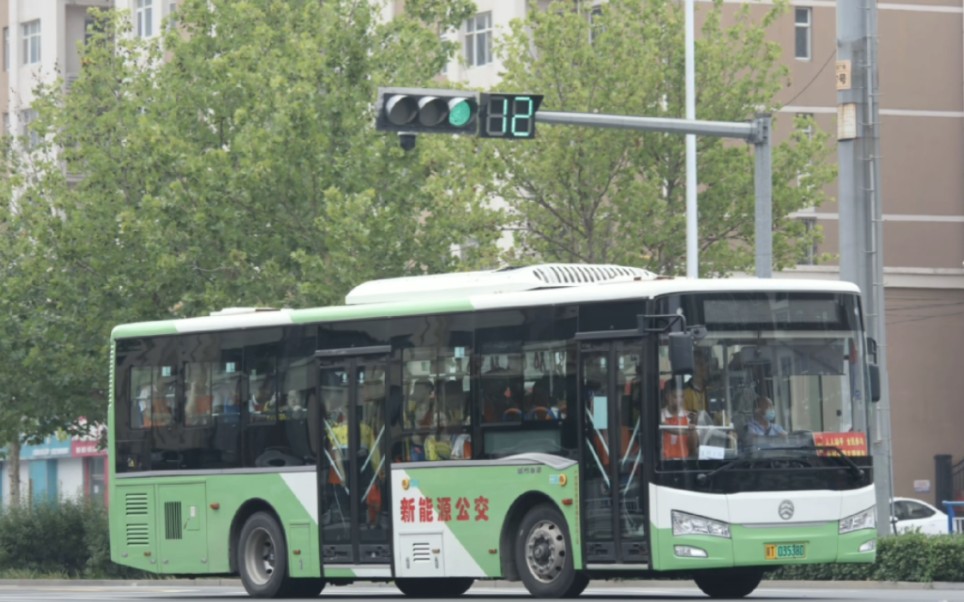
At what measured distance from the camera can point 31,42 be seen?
7312 cm

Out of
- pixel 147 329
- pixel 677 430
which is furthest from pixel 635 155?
pixel 677 430

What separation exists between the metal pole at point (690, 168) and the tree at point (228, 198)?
3.82 metres

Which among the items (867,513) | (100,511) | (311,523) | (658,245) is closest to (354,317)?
(311,523)

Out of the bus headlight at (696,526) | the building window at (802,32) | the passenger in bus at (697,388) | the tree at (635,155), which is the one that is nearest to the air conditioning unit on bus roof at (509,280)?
the passenger in bus at (697,388)

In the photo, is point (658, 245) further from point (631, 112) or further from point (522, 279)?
point (522, 279)

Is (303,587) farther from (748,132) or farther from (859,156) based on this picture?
(859,156)

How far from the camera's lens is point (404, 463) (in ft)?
73.9

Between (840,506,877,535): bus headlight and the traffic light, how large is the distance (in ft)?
20.3

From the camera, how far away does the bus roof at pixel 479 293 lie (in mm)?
20531

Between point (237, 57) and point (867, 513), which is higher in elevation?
point (237, 57)

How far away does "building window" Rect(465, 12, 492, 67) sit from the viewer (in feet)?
186

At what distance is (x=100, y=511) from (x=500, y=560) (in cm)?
1742

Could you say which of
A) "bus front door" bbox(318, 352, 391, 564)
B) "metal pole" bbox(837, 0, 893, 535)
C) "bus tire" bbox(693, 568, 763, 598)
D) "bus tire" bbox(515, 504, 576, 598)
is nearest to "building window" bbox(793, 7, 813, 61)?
"metal pole" bbox(837, 0, 893, 535)

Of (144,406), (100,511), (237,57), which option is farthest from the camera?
(237,57)
